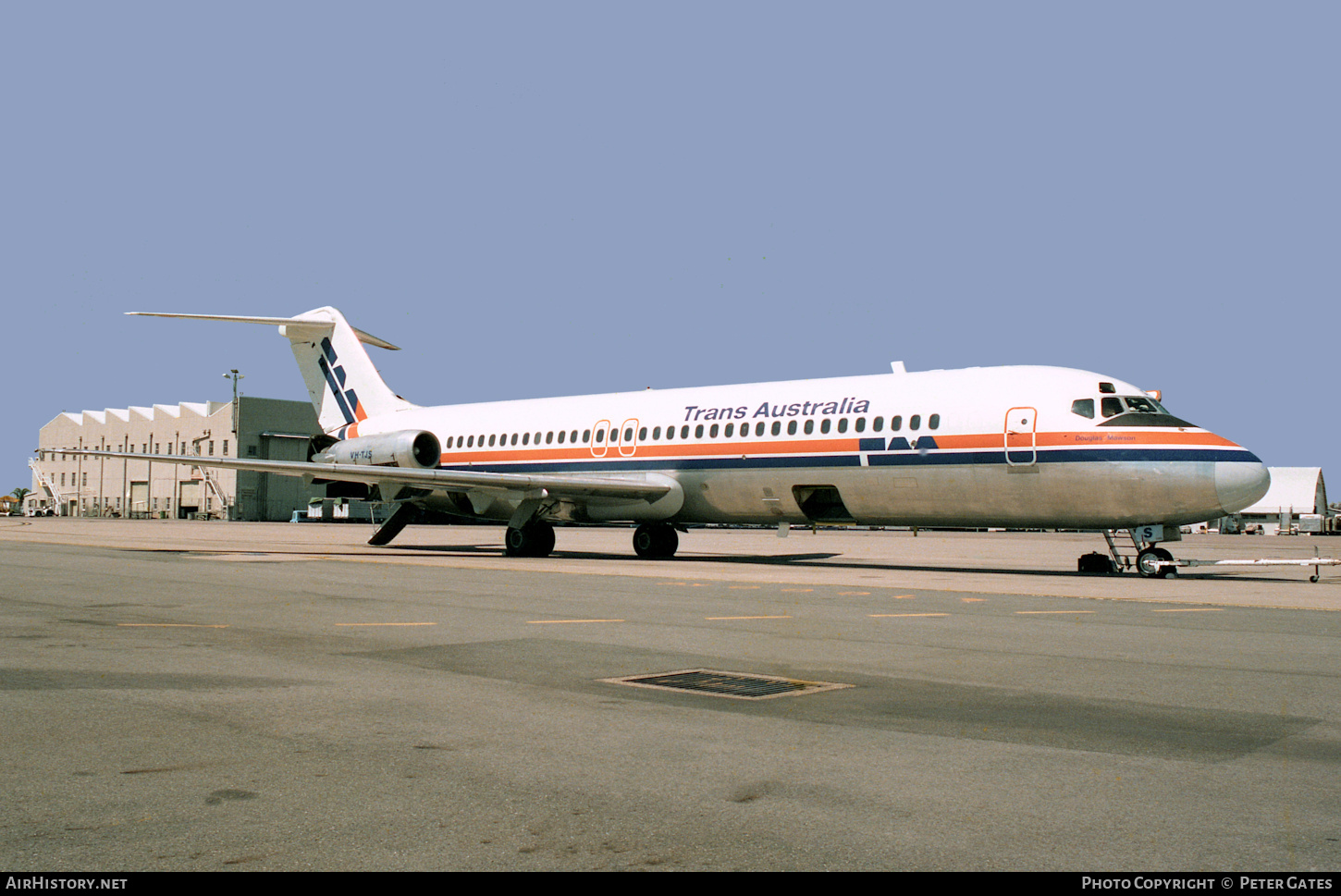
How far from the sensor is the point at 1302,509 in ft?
281

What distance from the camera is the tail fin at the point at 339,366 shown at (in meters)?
34.3

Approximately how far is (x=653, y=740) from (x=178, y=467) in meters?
106

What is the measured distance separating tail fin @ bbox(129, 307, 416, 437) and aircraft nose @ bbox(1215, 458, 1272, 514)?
22733 millimetres

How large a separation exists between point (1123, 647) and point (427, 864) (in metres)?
8.11

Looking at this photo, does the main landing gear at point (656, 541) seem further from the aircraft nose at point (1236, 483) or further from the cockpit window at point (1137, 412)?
the aircraft nose at point (1236, 483)

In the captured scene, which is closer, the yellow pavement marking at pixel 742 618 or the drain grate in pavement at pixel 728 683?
the drain grate in pavement at pixel 728 683

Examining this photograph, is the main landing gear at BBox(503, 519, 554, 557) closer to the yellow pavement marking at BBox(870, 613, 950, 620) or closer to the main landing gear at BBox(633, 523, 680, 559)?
the main landing gear at BBox(633, 523, 680, 559)

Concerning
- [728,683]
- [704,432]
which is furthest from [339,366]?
[728,683]

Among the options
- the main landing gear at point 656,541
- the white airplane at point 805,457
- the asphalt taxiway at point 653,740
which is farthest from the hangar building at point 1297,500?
the asphalt taxiway at point 653,740

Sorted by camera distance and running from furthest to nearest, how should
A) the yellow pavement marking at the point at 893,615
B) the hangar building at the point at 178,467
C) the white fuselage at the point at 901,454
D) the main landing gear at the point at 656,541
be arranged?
the hangar building at the point at 178,467, the main landing gear at the point at 656,541, the white fuselage at the point at 901,454, the yellow pavement marking at the point at 893,615

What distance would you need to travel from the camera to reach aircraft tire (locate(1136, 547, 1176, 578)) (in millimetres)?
20719

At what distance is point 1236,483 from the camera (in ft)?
64.3

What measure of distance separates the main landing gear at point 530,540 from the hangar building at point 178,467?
209ft

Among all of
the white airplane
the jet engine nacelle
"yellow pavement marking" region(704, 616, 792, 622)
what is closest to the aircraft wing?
the white airplane
